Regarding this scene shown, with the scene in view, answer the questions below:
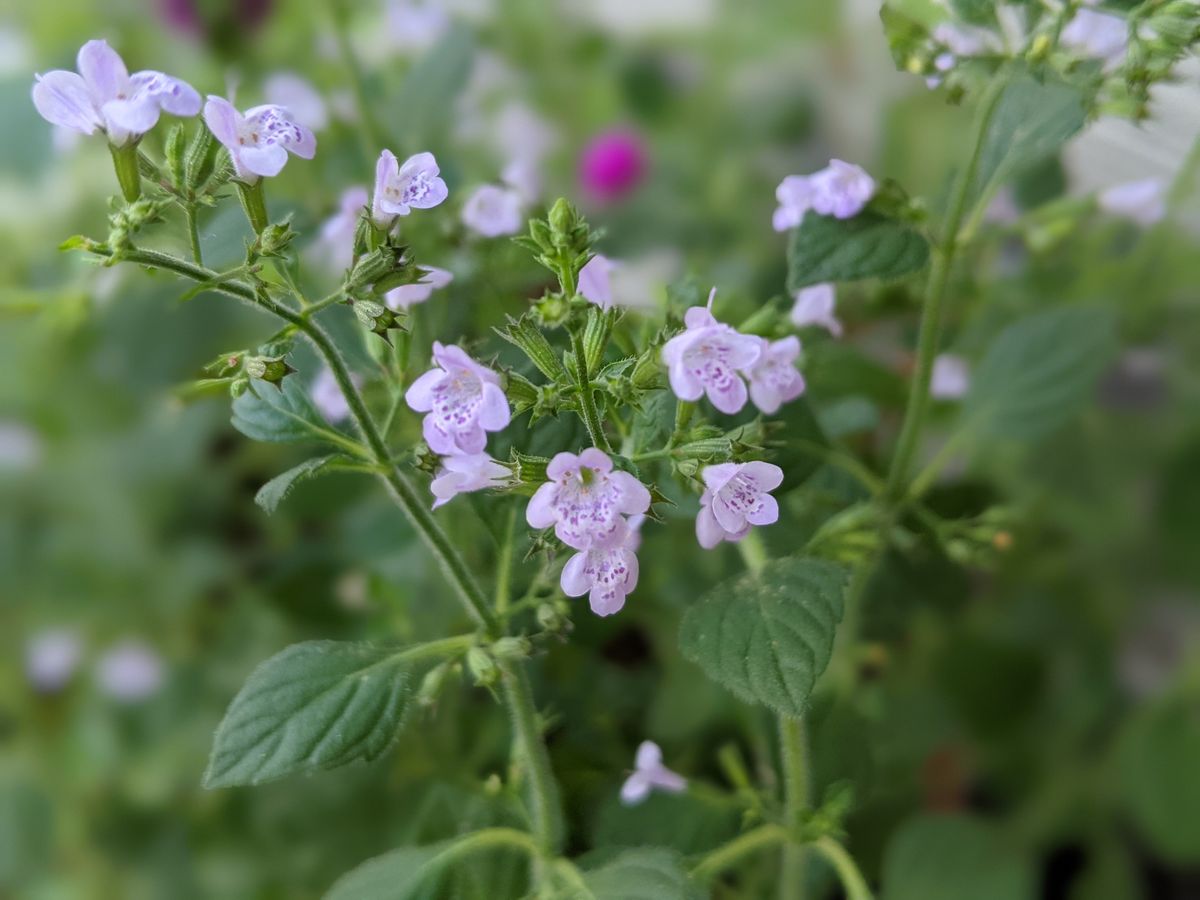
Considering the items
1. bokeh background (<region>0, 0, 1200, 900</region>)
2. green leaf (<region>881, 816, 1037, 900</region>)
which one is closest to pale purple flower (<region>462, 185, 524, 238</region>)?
bokeh background (<region>0, 0, 1200, 900</region>)

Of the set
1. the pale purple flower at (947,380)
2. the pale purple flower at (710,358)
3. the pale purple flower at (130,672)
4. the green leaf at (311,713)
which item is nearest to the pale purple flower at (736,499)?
the pale purple flower at (710,358)

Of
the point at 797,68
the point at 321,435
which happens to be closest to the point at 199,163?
the point at 321,435

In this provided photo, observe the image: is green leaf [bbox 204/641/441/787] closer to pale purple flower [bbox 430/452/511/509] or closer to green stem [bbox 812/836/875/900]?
pale purple flower [bbox 430/452/511/509]

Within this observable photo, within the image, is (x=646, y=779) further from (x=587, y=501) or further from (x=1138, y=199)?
(x=1138, y=199)

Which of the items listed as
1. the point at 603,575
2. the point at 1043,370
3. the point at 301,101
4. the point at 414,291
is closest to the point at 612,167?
the point at 301,101

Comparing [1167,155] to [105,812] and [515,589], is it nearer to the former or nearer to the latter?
[515,589]

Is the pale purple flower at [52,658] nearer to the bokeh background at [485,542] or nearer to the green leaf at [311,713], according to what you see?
the bokeh background at [485,542]
